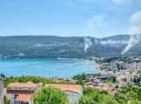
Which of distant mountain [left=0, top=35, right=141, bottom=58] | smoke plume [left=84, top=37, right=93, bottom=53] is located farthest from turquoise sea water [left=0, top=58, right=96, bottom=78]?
smoke plume [left=84, top=37, right=93, bottom=53]

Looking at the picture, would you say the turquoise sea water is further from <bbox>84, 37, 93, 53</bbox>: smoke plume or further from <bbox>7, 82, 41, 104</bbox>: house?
<bbox>84, 37, 93, 53</bbox>: smoke plume

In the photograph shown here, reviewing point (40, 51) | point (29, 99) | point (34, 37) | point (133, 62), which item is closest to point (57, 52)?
point (40, 51)

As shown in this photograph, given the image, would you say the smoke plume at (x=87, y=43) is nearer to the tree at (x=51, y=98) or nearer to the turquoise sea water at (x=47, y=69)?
the turquoise sea water at (x=47, y=69)

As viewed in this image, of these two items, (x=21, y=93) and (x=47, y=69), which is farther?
(x=47, y=69)

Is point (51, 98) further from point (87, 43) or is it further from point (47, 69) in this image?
point (87, 43)

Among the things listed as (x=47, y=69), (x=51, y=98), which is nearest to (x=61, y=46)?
(x=47, y=69)

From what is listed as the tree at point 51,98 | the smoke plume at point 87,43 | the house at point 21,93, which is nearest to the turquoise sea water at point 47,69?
the house at point 21,93
